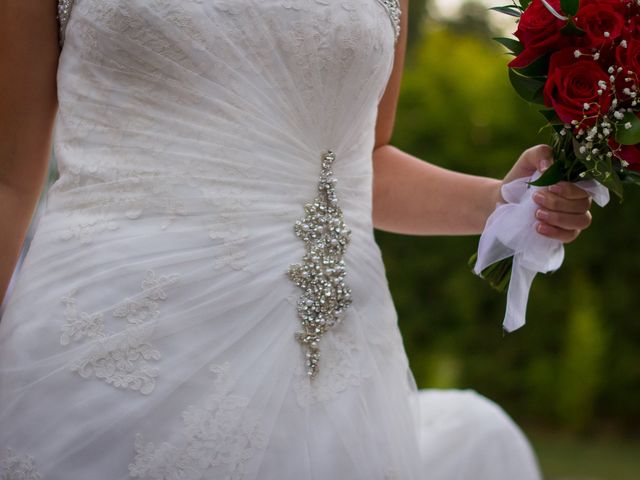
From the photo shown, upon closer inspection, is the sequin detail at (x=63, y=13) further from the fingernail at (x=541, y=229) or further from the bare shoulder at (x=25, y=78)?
the fingernail at (x=541, y=229)

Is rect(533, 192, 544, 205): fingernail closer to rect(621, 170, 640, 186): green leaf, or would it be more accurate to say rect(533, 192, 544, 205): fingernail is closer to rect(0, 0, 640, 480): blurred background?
rect(621, 170, 640, 186): green leaf

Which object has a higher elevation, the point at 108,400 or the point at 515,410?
the point at 108,400

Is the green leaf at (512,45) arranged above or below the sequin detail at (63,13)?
above

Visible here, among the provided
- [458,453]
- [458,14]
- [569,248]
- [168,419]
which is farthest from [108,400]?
[458,14]

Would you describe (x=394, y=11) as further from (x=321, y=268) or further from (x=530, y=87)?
(x=321, y=268)

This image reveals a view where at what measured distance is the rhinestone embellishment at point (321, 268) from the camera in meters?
2.32

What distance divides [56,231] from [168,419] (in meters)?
0.53

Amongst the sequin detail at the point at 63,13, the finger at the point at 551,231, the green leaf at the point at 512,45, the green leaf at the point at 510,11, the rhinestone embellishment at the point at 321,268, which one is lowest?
the rhinestone embellishment at the point at 321,268

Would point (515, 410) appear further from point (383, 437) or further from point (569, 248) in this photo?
point (383, 437)

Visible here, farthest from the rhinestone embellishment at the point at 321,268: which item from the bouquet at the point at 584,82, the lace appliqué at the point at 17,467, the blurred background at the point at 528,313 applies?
the blurred background at the point at 528,313

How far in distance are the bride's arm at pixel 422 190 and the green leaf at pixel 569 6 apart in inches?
14.9

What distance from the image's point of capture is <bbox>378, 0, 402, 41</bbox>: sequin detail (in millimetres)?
2529

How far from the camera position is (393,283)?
31.8ft

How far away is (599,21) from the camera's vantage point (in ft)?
7.59
